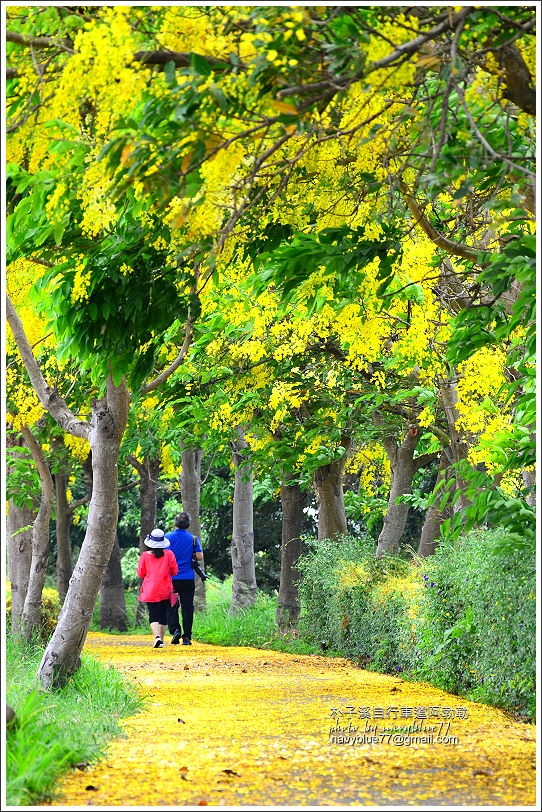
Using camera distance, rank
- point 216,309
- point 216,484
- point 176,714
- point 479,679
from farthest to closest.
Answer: point 216,484, point 216,309, point 479,679, point 176,714

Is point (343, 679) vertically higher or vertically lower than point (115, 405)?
lower

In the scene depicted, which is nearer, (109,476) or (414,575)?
(109,476)

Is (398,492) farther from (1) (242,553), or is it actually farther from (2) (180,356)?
(2) (180,356)

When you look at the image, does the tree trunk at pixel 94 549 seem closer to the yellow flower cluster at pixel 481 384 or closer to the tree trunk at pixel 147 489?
the yellow flower cluster at pixel 481 384

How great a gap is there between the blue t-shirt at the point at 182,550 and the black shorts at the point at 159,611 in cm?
43

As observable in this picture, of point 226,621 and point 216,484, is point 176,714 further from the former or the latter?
point 216,484

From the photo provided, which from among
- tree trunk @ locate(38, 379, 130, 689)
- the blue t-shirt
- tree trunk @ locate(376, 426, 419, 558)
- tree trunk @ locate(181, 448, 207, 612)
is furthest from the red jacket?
tree trunk @ locate(38, 379, 130, 689)

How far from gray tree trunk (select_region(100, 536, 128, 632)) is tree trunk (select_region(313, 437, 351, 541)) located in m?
8.11

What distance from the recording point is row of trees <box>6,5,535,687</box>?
5.01 metres

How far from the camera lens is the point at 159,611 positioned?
15.9 meters

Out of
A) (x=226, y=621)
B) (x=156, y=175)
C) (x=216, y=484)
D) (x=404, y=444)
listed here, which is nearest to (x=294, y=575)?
(x=226, y=621)

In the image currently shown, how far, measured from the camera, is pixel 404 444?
1619 cm

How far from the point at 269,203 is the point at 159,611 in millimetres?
9681

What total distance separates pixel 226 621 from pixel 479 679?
11.2m
